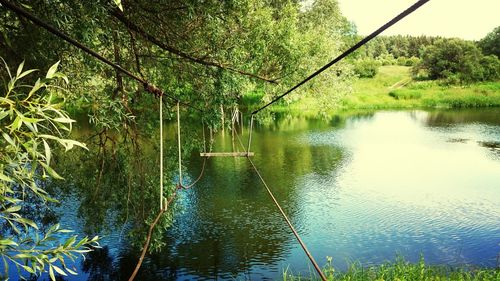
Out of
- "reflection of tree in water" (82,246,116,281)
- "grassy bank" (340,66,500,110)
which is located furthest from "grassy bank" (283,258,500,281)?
"grassy bank" (340,66,500,110)

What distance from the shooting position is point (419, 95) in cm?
4162

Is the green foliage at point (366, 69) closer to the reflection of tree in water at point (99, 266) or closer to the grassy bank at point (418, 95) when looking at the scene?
the grassy bank at point (418, 95)

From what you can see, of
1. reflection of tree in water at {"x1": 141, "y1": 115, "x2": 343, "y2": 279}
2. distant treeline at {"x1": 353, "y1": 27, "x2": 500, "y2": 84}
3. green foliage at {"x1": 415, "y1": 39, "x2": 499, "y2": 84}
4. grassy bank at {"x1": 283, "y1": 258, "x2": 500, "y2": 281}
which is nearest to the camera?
grassy bank at {"x1": 283, "y1": 258, "x2": 500, "y2": 281}

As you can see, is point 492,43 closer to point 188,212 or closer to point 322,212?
point 322,212

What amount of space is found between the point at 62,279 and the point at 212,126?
4.56m

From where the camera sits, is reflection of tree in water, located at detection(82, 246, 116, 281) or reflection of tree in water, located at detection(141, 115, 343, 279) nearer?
reflection of tree in water, located at detection(82, 246, 116, 281)

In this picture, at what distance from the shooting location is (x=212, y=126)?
7.57m

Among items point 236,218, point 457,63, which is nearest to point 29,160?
point 236,218

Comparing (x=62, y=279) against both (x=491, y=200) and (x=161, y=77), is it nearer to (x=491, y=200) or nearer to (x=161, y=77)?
(x=161, y=77)

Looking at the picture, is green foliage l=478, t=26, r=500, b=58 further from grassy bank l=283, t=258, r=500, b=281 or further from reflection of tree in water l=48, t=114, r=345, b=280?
grassy bank l=283, t=258, r=500, b=281

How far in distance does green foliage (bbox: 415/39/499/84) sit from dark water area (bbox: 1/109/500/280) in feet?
86.7

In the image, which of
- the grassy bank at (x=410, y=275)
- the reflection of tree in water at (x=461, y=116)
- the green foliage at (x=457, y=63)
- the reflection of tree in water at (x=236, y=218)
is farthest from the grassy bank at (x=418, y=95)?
the grassy bank at (x=410, y=275)

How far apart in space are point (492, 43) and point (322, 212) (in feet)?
154

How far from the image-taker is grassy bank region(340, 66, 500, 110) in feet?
128
